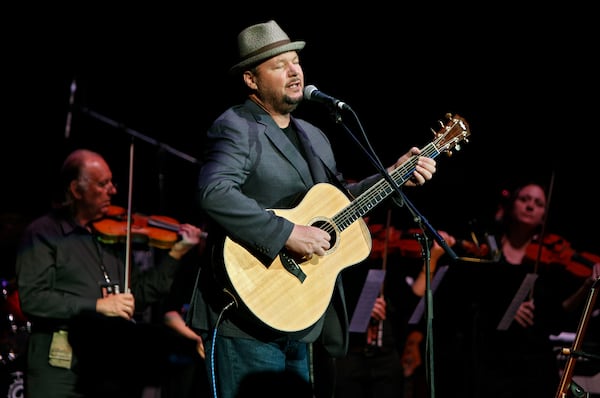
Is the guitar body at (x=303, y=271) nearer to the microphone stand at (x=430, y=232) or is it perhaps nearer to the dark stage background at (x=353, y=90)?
the microphone stand at (x=430, y=232)

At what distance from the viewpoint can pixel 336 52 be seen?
7.10 metres

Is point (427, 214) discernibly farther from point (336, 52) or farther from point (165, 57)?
point (165, 57)

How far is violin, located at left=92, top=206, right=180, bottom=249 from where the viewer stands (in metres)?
5.24

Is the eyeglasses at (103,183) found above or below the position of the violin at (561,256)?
above

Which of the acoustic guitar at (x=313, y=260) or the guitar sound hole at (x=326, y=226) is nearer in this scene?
the acoustic guitar at (x=313, y=260)

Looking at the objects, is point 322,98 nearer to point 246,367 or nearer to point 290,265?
point 290,265

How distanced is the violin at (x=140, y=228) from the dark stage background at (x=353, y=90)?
4.19 feet

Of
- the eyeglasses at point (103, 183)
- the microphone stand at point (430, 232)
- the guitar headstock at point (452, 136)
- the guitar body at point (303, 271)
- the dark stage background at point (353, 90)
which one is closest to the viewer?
the microphone stand at point (430, 232)

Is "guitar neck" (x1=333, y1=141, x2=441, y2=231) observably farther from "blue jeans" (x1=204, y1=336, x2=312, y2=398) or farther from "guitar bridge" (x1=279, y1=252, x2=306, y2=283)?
"blue jeans" (x1=204, y1=336, x2=312, y2=398)

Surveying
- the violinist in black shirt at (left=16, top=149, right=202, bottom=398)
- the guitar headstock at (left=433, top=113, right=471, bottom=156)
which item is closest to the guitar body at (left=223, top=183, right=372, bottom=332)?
the guitar headstock at (left=433, top=113, right=471, bottom=156)

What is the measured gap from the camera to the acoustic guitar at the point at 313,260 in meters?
3.06

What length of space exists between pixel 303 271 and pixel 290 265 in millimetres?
73

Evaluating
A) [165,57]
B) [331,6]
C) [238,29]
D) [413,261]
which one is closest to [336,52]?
[331,6]

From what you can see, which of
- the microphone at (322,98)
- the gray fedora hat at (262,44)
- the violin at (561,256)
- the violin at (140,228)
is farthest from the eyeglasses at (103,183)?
the violin at (561,256)
